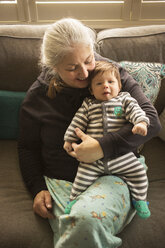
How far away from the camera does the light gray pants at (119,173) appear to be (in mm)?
970

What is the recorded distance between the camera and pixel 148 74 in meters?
1.27

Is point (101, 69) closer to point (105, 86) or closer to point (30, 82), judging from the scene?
point (105, 86)

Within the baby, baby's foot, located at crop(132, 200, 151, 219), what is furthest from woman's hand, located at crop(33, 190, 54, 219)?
baby's foot, located at crop(132, 200, 151, 219)

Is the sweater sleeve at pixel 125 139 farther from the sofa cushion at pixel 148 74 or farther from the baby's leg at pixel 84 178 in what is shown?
the sofa cushion at pixel 148 74

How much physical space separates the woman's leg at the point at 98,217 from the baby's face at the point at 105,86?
15.1 inches


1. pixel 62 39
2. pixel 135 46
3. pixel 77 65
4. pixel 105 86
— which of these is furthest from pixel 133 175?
pixel 135 46

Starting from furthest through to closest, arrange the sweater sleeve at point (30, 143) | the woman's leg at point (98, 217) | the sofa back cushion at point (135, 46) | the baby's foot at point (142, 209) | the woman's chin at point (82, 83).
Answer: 1. the sofa back cushion at point (135, 46)
2. the sweater sleeve at point (30, 143)
3. the woman's chin at point (82, 83)
4. the baby's foot at point (142, 209)
5. the woman's leg at point (98, 217)

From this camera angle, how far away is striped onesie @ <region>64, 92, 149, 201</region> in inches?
38.2

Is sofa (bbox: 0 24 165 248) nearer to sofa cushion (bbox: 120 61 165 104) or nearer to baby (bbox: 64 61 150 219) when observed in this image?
sofa cushion (bbox: 120 61 165 104)

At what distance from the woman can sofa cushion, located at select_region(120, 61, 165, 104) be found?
0.46 feet

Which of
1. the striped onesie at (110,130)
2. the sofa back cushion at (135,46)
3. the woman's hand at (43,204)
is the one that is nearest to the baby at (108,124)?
the striped onesie at (110,130)

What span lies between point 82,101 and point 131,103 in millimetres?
279

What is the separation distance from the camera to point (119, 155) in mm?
974

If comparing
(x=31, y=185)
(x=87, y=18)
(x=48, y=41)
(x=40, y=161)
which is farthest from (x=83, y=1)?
(x=31, y=185)
